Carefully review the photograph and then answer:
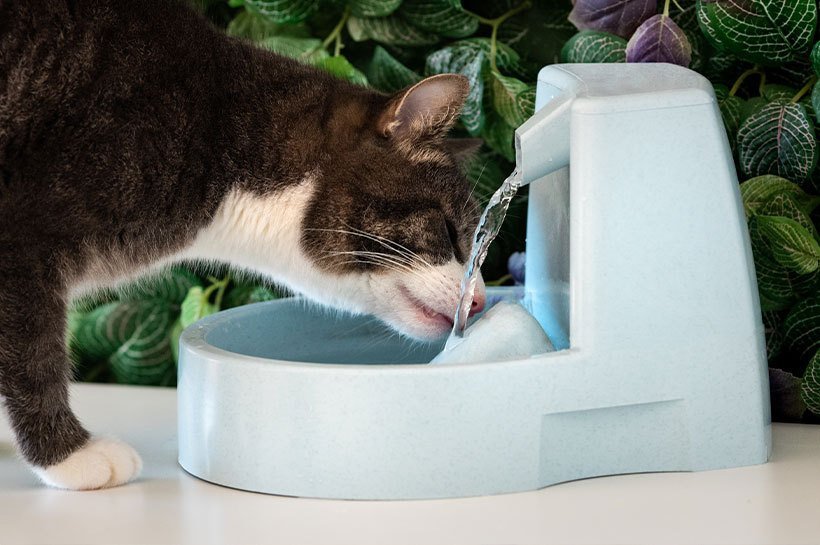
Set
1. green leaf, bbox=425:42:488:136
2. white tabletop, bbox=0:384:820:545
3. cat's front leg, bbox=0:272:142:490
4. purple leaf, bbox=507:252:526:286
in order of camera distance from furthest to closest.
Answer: purple leaf, bbox=507:252:526:286
green leaf, bbox=425:42:488:136
cat's front leg, bbox=0:272:142:490
white tabletop, bbox=0:384:820:545

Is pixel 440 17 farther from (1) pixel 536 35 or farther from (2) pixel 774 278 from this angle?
(2) pixel 774 278

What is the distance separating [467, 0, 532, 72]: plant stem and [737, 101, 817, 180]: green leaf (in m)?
0.43

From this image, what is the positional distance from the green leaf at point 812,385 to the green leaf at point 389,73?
780 millimetres

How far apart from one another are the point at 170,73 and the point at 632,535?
78 centimetres

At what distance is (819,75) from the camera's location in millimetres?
1460

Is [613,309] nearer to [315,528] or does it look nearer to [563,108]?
[563,108]

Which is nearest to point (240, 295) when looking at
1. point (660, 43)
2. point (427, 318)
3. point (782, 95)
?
point (427, 318)

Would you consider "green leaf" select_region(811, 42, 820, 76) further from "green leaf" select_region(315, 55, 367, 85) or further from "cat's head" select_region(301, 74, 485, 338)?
"green leaf" select_region(315, 55, 367, 85)

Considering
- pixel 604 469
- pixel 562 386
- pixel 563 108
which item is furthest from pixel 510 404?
pixel 563 108

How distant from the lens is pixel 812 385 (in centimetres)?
158

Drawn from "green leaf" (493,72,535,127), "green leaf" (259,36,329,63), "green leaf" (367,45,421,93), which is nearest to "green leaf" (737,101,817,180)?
"green leaf" (493,72,535,127)

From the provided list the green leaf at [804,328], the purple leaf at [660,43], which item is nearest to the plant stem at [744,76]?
the purple leaf at [660,43]

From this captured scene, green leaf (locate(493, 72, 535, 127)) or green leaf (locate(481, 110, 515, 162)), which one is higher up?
green leaf (locate(493, 72, 535, 127))

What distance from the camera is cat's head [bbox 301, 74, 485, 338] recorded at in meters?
1.42
